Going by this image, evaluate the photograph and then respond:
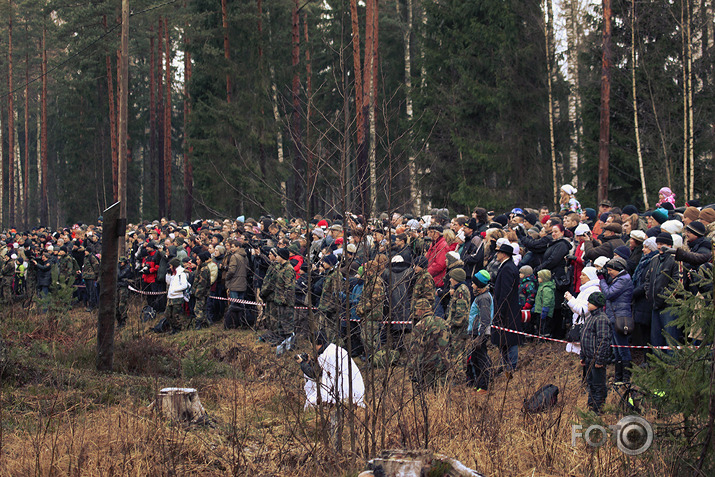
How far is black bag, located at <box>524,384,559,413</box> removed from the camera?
6718 mm

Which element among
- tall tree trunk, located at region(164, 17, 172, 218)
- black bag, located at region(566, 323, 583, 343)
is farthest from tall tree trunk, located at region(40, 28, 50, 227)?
black bag, located at region(566, 323, 583, 343)

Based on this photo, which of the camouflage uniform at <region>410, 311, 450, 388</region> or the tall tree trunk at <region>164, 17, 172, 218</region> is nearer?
the camouflage uniform at <region>410, 311, 450, 388</region>

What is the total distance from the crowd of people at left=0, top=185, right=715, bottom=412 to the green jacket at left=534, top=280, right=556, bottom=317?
0.06 feet

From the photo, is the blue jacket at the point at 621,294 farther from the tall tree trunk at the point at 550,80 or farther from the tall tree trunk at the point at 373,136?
the tall tree trunk at the point at 550,80

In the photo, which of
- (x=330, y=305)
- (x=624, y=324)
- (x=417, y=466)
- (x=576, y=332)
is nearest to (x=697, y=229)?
(x=624, y=324)

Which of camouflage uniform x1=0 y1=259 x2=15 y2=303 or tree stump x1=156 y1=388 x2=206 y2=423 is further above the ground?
camouflage uniform x1=0 y1=259 x2=15 y2=303

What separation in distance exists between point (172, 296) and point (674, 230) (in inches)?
419

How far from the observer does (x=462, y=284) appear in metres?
8.84

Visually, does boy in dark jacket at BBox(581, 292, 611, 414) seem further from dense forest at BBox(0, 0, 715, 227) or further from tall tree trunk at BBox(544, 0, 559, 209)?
tall tree trunk at BBox(544, 0, 559, 209)

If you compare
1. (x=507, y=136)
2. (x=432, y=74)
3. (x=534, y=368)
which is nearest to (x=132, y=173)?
(x=432, y=74)

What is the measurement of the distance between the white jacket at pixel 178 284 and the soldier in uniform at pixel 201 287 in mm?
265

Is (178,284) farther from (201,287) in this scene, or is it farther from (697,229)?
(697,229)

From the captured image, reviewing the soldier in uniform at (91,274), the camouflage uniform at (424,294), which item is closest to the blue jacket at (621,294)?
the camouflage uniform at (424,294)

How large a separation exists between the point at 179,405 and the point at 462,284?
3970 mm
